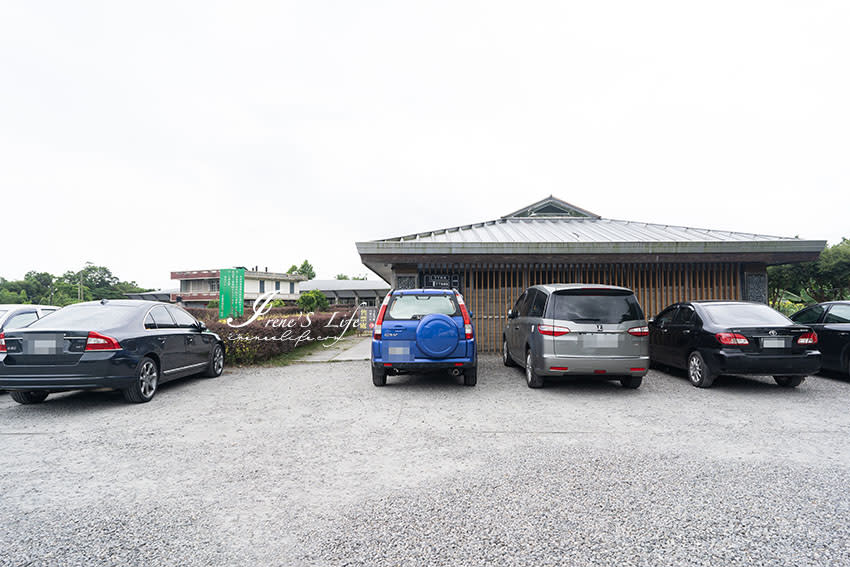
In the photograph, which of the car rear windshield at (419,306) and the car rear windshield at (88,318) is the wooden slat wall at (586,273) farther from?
the car rear windshield at (88,318)

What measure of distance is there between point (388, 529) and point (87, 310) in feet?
21.2

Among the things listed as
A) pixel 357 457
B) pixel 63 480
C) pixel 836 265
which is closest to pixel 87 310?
pixel 63 480

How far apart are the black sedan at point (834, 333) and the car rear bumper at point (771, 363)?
156 cm

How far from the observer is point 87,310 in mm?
7000

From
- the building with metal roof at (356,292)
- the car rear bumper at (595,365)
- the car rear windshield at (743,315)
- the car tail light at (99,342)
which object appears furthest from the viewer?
the building with metal roof at (356,292)

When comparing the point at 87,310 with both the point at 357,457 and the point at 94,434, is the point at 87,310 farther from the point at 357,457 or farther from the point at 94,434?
the point at 357,457

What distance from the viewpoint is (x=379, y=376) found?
303 inches

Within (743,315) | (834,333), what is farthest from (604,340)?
(834,333)

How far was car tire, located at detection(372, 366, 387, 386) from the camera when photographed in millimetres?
7605

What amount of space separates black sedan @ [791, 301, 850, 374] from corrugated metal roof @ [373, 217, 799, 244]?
2.79 meters

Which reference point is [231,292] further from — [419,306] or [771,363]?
[771,363]

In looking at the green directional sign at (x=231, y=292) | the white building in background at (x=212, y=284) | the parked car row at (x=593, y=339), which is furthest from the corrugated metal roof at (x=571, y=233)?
the white building in background at (x=212, y=284)

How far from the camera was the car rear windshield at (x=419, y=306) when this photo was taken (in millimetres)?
7453

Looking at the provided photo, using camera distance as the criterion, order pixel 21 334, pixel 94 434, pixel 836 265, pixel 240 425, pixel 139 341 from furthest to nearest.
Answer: pixel 836 265 < pixel 139 341 < pixel 21 334 < pixel 240 425 < pixel 94 434
